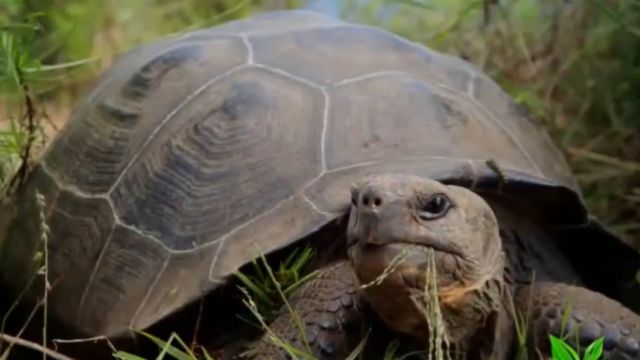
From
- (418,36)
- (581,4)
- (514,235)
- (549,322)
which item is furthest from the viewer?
(418,36)

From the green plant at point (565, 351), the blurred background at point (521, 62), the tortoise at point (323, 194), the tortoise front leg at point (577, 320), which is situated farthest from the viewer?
the blurred background at point (521, 62)

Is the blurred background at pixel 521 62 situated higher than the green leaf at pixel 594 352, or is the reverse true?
the green leaf at pixel 594 352

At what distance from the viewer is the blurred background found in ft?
11.4

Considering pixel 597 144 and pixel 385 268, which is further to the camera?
pixel 597 144

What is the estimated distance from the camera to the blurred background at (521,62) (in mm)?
3475

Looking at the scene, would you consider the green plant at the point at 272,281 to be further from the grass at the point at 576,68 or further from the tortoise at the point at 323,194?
the grass at the point at 576,68

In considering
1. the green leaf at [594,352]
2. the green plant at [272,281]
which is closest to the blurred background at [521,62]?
the green plant at [272,281]

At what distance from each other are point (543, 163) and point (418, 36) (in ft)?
4.99

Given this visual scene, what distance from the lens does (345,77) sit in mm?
2881

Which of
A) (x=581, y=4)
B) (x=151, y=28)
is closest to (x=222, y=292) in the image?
(x=581, y=4)

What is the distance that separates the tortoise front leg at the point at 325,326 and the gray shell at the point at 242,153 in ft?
0.41

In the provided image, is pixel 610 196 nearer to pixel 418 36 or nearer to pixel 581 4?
pixel 581 4

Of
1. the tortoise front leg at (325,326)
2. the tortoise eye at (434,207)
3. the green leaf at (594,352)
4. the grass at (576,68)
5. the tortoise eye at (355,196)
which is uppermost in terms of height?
the tortoise eye at (355,196)

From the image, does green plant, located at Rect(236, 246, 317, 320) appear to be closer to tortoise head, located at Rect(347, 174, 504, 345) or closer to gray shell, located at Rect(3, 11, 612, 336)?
gray shell, located at Rect(3, 11, 612, 336)
